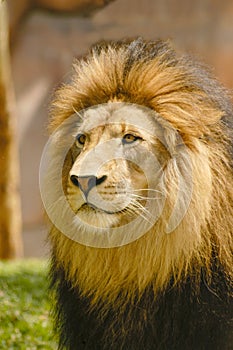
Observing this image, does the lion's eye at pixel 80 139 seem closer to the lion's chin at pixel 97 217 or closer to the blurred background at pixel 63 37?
the lion's chin at pixel 97 217

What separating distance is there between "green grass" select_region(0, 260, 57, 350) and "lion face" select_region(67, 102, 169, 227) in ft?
4.80

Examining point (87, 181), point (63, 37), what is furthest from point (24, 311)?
point (63, 37)

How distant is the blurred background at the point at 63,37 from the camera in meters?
10.1

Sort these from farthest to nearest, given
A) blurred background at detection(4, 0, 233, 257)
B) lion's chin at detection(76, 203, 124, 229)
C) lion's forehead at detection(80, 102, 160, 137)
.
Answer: blurred background at detection(4, 0, 233, 257) → lion's forehead at detection(80, 102, 160, 137) → lion's chin at detection(76, 203, 124, 229)

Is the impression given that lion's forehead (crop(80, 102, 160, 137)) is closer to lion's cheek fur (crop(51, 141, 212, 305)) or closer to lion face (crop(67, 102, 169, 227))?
lion face (crop(67, 102, 169, 227))

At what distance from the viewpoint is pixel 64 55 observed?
10.2 metres

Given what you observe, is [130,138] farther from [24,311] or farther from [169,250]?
[24,311]

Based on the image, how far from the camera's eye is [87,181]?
10.4 ft

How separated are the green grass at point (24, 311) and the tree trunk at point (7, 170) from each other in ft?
4.89

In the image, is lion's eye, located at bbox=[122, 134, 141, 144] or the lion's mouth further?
lion's eye, located at bbox=[122, 134, 141, 144]

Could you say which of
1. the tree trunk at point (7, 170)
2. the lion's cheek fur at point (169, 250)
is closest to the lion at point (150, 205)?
the lion's cheek fur at point (169, 250)

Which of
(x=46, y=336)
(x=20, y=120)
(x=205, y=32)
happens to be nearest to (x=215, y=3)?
(x=205, y=32)

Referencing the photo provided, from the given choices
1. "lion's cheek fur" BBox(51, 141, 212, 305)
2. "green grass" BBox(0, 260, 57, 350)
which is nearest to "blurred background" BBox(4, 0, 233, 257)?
"green grass" BBox(0, 260, 57, 350)

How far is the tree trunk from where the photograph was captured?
759 cm
